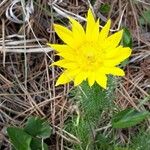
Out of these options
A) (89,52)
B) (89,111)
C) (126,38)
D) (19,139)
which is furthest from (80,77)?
(126,38)

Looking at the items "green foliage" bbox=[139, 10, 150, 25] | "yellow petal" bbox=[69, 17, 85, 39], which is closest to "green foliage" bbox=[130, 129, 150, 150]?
"yellow petal" bbox=[69, 17, 85, 39]

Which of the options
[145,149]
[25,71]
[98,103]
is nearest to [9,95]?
[25,71]

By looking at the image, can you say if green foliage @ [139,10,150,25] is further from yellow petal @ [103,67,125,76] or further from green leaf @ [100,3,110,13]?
yellow petal @ [103,67,125,76]

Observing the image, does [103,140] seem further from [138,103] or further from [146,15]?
[146,15]

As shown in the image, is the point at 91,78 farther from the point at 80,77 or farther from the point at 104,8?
the point at 104,8

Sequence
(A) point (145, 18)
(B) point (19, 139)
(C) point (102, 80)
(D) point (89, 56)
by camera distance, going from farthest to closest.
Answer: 1. (A) point (145, 18)
2. (B) point (19, 139)
3. (D) point (89, 56)
4. (C) point (102, 80)

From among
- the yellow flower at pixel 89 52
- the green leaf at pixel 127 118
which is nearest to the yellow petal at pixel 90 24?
the yellow flower at pixel 89 52
